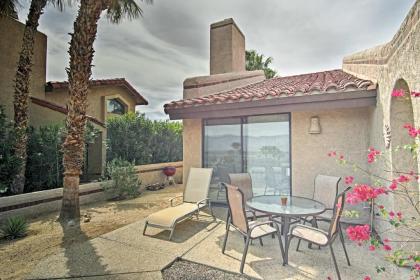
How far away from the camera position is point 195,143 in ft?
29.6

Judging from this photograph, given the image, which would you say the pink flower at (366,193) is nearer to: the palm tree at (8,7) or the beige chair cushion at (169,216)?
the beige chair cushion at (169,216)

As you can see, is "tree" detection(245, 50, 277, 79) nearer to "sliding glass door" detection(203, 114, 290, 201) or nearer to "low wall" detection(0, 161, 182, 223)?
"sliding glass door" detection(203, 114, 290, 201)

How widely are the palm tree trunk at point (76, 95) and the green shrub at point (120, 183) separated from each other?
3.03 meters

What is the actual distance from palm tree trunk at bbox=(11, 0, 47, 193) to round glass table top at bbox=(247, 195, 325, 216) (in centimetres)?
847

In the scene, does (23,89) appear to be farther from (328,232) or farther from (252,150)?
(328,232)

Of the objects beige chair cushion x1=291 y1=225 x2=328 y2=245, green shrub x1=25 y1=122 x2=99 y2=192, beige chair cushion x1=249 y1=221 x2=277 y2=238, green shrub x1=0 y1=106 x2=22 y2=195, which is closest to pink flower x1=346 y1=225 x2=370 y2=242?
beige chair cushion x1=291 y1=225 x2=328 y2=245

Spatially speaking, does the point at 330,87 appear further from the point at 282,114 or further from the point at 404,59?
the point at 404,59

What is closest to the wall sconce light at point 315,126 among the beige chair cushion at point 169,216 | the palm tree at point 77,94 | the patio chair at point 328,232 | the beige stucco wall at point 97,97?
the patio chair at point 328,232

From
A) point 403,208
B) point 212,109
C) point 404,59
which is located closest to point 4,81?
point 212,109

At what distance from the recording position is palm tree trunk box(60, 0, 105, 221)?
7379 mm

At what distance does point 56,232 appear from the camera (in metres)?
6.28

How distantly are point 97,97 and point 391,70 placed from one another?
1796cm

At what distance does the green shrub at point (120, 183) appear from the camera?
34.9 ft

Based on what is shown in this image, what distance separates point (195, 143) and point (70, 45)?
5.46 metres
